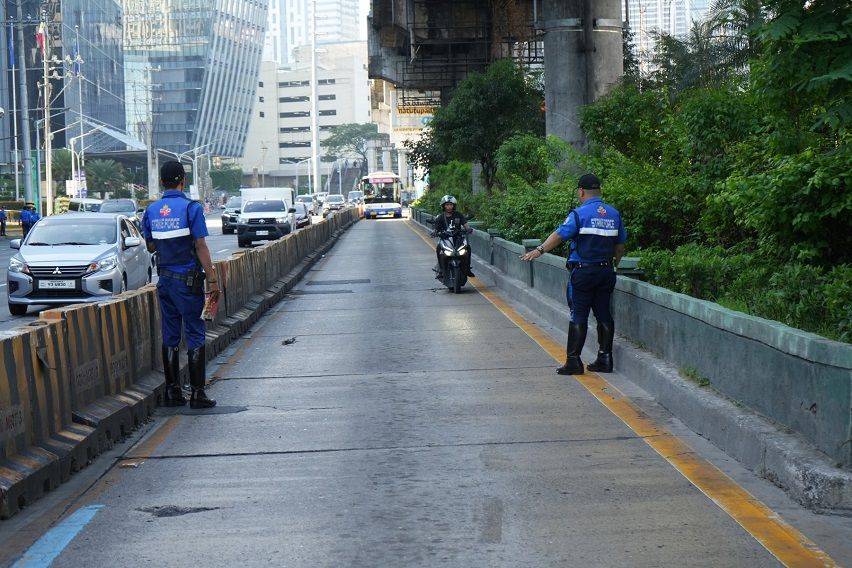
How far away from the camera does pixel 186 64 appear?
163000 mm

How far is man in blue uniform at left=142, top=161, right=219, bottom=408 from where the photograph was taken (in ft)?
35.0

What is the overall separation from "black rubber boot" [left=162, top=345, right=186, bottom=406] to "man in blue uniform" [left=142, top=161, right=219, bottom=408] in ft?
0.09

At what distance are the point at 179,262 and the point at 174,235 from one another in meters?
0.23

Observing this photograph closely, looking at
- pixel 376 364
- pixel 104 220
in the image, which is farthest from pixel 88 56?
pixel 376 364

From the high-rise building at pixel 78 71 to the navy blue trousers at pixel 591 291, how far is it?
97.8 meters

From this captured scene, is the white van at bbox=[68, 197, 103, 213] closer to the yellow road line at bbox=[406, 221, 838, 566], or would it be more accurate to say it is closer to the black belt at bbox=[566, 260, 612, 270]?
the black belt at bbox=[566, 260, 612, 270]

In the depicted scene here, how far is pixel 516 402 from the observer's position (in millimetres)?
10828

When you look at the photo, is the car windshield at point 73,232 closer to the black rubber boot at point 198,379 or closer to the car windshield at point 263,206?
the black rubber boot at point 198,379

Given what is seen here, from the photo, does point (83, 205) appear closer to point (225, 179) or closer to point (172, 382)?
point (172, 382)

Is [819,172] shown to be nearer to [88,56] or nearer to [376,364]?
[376,364]

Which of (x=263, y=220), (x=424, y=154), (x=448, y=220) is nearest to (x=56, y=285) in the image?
(x=448, y=220)

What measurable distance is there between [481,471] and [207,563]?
2409 mm

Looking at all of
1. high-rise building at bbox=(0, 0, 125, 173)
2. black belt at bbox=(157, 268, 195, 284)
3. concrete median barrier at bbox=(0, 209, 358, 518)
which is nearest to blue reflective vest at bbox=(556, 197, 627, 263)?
black belt at bbox=(157, 268, 195, 284)

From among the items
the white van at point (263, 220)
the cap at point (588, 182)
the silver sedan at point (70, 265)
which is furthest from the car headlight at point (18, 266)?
the white van at point (263, 220)
